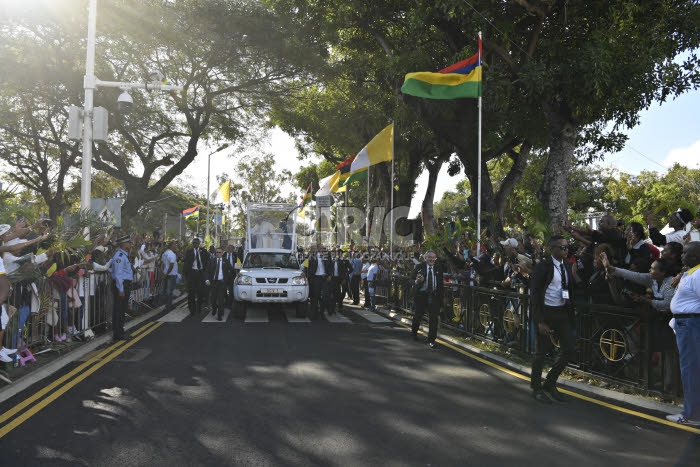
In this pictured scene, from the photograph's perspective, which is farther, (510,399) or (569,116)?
(569,116)

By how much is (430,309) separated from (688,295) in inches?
209

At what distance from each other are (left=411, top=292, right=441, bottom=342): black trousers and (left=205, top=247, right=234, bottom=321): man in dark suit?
17.7 ft

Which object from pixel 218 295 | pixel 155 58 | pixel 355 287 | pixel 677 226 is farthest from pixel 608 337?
pixel 155 58

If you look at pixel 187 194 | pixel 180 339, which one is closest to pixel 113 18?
pixel 180 339

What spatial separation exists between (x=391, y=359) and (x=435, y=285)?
2425mm

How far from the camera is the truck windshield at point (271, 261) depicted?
1590cm

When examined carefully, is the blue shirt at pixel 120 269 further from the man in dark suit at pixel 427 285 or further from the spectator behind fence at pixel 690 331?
the spectator behind fence at pixel 690 331

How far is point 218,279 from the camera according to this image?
14766 millimetres

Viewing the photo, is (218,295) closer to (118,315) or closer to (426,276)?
(118,315)

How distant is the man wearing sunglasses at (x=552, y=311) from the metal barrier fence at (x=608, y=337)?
0.78 m

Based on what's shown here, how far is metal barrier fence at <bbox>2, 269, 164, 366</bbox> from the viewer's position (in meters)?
7.93

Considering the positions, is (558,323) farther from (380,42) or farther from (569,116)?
(380,42)

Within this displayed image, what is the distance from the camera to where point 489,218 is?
52.4ft

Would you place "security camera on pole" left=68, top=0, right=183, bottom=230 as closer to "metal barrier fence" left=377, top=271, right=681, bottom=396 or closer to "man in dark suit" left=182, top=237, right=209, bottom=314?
"man in dark suit" left=182, top=237, right=209, bottom=314
